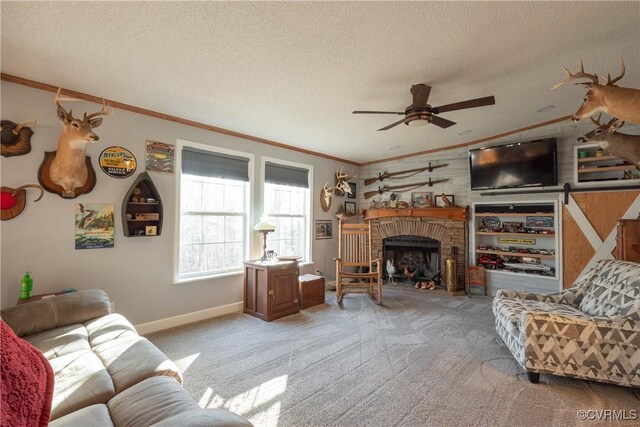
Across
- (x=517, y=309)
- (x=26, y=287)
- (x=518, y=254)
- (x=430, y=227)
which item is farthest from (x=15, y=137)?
(x=518, y=254)

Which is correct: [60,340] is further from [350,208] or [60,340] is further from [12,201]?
[350,208]

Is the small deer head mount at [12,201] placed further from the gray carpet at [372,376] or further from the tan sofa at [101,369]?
the gray carpet at [372,376]

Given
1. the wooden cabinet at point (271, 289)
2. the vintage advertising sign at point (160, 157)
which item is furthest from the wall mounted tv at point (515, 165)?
the vintage advertising sign at point (160, 157)

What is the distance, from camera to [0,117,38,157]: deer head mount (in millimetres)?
2521

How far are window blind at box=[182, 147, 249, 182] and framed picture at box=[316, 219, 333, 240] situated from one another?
5.75 feet

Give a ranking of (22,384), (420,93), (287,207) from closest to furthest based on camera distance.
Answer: (22,384) < (420,93) < (287,207)

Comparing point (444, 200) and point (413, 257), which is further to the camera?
point (413, 257)

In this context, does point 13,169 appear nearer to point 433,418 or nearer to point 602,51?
point 433,418

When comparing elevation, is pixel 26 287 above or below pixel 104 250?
below

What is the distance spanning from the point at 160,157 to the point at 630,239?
5176mm

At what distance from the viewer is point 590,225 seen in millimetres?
4160

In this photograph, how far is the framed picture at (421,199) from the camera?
18.1 feet

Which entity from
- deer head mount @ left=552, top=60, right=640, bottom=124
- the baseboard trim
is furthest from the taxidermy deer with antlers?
deer head mount @ left=552, top=60, right=640, bottom=124

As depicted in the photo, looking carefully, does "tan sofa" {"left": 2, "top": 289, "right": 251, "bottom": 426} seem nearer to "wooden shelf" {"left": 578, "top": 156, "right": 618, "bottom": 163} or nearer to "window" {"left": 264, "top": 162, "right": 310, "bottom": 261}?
"window" {"left": 264, "top": 162, "right": 310, "bottom": 261}
